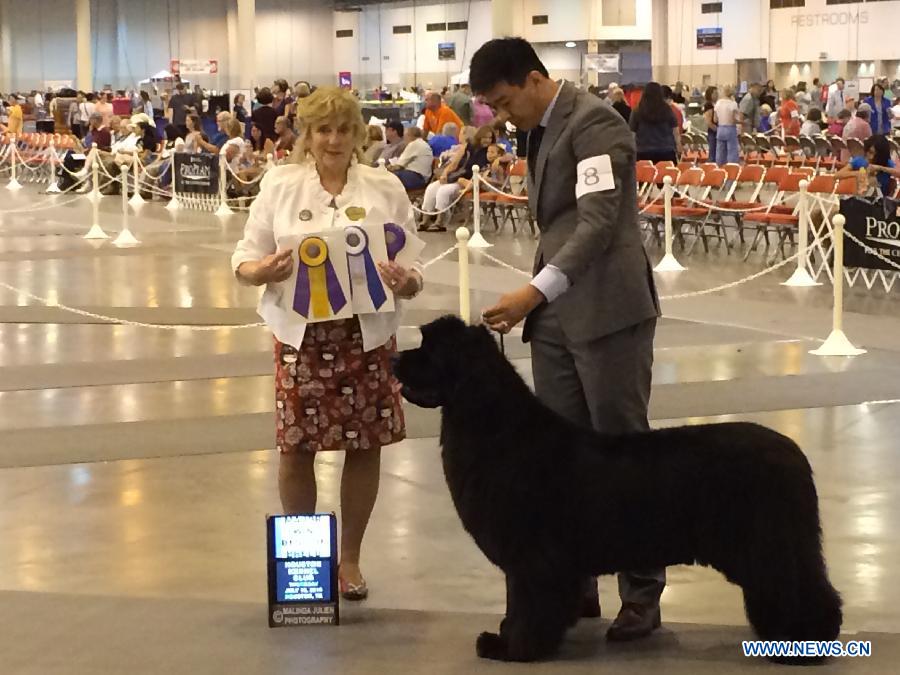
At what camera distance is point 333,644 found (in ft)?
12.8

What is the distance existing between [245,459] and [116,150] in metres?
18.3

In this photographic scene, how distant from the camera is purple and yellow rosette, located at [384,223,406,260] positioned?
414cm

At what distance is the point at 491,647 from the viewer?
372 cm

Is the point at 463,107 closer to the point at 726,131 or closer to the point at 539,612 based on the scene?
the point at 726,131

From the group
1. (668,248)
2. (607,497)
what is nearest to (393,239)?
(607,497)

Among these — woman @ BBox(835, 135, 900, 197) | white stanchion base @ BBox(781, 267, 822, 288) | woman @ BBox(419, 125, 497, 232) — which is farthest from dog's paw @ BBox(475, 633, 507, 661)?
woman @ BBox(419, 125, 497, 232)

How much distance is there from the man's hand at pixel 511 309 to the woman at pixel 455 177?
12.7 metres

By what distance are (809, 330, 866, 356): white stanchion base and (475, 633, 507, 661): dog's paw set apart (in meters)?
5.20

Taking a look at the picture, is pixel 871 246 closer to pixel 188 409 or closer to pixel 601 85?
pixel 188 409

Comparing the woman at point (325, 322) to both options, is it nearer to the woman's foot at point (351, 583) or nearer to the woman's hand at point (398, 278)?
the woman's hand at point (398, 278)

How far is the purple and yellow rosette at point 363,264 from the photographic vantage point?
4.08m

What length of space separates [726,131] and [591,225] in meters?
18.6

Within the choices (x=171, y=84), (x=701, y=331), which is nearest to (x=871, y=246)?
(x=701, y=331)

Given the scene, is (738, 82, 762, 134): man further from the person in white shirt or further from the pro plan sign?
the pro plan sign
